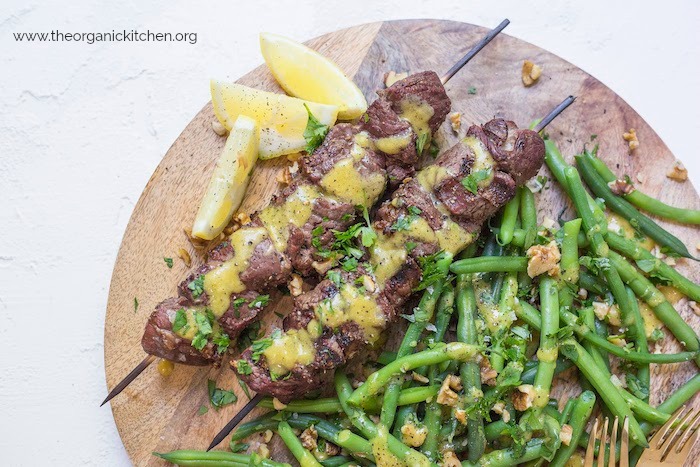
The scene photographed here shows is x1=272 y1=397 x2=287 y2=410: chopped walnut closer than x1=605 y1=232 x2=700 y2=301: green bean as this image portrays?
Yes

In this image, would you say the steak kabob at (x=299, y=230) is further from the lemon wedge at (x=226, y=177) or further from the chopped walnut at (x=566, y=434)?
the chopped walnut at (x=566, y=434)

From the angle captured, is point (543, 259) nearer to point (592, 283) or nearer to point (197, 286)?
point (592, 283)

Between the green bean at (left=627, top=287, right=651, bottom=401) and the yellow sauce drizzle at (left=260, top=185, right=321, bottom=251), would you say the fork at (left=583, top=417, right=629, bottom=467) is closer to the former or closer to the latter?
the green bean at (left=627, top=287, right=651, bottom=401)

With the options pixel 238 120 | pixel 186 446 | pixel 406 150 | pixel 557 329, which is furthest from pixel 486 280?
pixel 186 446

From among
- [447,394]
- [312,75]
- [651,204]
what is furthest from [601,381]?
[312,75]

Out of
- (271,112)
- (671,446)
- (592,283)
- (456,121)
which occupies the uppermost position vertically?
(271,112)

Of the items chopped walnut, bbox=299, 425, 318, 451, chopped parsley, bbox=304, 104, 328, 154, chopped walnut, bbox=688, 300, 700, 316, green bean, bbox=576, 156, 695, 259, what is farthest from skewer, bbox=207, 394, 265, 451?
chopped walnut, bbox=688, 300, 700, 316
